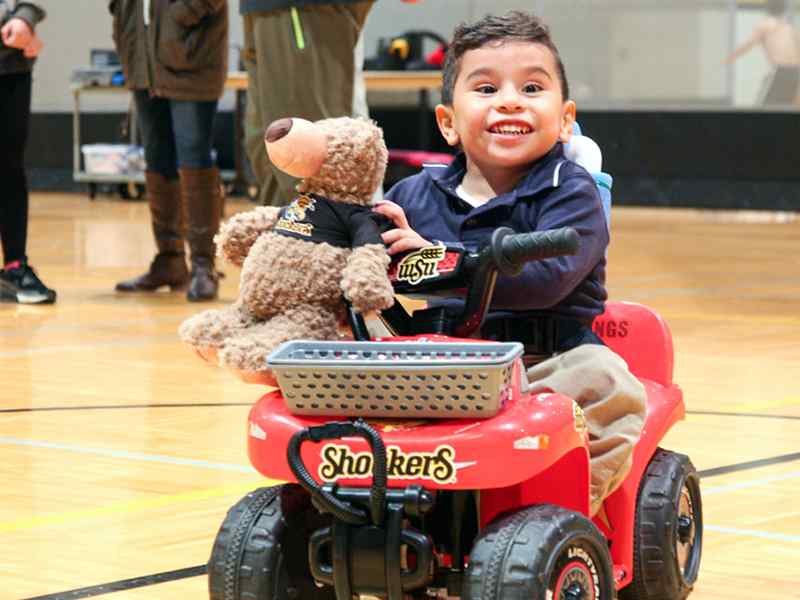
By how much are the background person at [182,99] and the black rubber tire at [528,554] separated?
4265 mm

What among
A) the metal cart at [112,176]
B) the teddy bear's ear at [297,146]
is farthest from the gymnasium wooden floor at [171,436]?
the metal cart at [112,176]

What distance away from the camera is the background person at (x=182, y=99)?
6117mm

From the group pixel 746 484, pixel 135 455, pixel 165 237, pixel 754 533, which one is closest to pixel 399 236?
pixel 754 533

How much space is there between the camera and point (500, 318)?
236cm

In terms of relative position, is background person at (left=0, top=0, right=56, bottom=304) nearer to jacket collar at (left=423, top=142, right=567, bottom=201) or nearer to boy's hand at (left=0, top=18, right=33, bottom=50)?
boy's hand at (left=0, top=18, right=33, bottom=50)

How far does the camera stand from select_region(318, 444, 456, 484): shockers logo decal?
76.7 inches

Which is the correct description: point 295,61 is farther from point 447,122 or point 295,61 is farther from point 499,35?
point 499,35

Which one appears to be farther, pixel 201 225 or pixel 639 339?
pixel 201 225

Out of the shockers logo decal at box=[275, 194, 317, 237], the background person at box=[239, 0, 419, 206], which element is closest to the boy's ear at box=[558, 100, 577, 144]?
the shockers logo decal at box=[275, 194, 317, 237]

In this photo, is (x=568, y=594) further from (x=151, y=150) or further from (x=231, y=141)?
(x=231, y=141)

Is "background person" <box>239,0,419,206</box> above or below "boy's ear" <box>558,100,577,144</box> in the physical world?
below

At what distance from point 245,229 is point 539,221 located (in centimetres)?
40

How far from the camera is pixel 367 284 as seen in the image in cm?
217

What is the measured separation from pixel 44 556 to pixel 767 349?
302 centimetres
